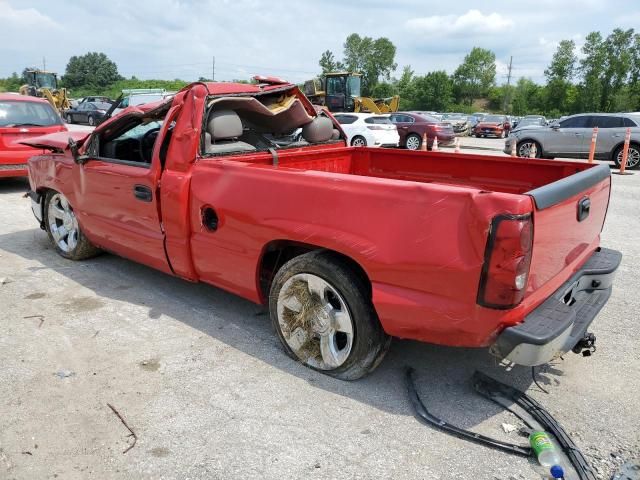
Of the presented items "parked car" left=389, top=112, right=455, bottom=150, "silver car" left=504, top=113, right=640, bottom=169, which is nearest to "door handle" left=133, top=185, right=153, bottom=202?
"silver car" left=504, top=113, right=640, bottom=169

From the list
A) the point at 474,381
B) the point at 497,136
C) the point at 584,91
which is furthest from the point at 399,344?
the point at 584,91

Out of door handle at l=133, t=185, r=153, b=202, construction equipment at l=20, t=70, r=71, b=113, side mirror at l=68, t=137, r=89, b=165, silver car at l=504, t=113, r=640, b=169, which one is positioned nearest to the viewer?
door handle at l=133, t=185, r=153, b=202

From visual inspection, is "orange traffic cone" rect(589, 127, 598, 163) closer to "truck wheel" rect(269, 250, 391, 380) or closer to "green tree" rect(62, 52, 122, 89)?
"truck wheel" rect(269, 250, 391, 380)

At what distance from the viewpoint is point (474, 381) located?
10.4 ft

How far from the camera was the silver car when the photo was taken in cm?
1493

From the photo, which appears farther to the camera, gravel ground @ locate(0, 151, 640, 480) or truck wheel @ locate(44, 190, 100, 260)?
truck wheel @ locate(44, 190, 100, 260)

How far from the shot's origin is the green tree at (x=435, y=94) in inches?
3223

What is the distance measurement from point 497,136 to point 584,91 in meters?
44.2

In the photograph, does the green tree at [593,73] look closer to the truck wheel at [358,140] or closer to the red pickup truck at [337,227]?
the truck wheel at [358,140]

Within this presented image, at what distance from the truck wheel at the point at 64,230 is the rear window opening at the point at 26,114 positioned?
4.46m

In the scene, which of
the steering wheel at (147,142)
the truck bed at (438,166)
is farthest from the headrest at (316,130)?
Answer: the steering wheel at (147,142)

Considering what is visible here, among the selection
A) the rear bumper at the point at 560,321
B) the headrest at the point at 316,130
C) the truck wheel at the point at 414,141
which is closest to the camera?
the rear bumper at the point at 560,321

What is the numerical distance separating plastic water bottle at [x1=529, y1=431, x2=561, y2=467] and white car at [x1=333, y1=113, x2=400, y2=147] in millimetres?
15360

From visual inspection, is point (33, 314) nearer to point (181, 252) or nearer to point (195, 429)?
point (181, 252)
